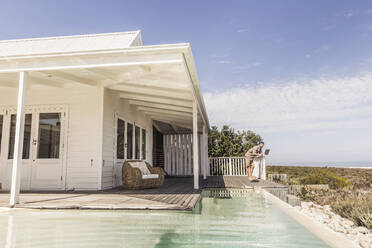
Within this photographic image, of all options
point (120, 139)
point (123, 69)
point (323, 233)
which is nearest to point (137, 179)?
point (120, 139)

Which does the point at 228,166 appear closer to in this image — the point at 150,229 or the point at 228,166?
the point at 228,166

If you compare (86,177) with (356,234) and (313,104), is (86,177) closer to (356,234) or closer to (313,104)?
(356,234)

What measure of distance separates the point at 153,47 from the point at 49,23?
11.0 meters

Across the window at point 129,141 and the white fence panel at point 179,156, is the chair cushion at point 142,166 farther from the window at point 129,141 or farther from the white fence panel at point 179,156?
the white fence panel at point 179,156

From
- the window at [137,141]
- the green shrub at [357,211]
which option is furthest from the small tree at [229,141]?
the green shrub at [357,211]

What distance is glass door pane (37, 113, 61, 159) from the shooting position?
652 cm

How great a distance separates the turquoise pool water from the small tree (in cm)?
1144

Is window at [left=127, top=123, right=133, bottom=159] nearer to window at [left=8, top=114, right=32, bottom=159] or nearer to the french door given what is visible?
the french door

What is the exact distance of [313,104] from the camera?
18.2 m

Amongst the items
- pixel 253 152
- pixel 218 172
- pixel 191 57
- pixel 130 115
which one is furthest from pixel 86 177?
pixel 218 172

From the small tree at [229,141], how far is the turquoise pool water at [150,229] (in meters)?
11.4

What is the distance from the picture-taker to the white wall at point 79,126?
20.9 ft

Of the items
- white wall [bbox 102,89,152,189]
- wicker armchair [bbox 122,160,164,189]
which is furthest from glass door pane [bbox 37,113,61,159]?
wicker armchair [bbox 122,160,164,189]

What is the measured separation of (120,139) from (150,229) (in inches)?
200
